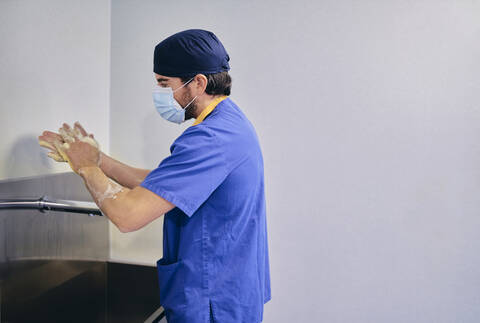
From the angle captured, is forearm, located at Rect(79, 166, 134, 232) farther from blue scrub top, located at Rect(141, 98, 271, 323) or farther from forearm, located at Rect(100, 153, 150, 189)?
forearm, located at Rect(100, 153, 150, 189)

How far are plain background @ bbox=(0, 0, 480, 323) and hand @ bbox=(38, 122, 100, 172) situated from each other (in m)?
0.18

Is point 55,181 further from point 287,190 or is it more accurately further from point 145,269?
point 287,190

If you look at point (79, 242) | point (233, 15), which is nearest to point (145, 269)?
point (79, 242)

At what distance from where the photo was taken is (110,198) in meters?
0.75

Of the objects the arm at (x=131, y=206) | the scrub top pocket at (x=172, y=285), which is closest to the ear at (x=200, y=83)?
the arm at (x=131, y=206)

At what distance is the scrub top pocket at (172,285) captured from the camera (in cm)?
81

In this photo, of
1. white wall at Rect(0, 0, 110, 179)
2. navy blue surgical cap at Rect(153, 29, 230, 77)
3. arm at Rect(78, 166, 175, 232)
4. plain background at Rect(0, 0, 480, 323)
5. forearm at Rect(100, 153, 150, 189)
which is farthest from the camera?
plain background at Rect(0, 0, 480, 323)

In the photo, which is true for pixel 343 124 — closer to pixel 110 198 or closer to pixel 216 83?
pixel 216 83

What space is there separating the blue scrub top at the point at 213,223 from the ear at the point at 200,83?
76mm

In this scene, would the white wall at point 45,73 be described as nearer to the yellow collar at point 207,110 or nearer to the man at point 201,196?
the man at point 201,196

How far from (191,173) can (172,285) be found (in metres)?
0.28

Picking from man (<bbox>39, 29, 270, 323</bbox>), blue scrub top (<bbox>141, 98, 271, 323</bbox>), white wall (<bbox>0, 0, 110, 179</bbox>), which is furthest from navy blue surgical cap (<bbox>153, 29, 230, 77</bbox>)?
white wall (<bbox>0, 0, 110, 179</bbox>)

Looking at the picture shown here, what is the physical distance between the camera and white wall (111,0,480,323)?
1.26 meters

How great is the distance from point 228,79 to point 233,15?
54 cm
